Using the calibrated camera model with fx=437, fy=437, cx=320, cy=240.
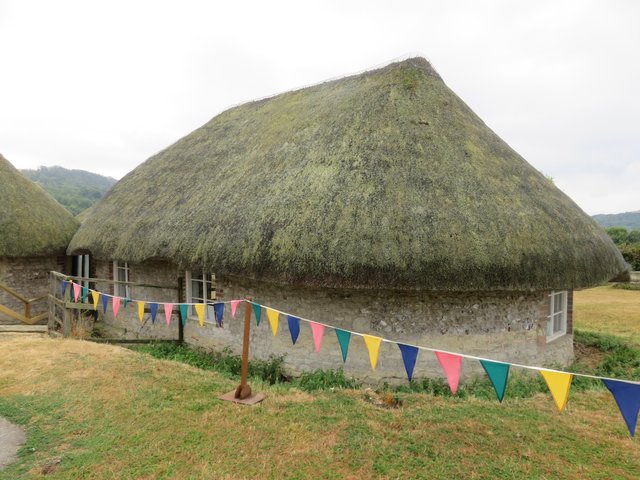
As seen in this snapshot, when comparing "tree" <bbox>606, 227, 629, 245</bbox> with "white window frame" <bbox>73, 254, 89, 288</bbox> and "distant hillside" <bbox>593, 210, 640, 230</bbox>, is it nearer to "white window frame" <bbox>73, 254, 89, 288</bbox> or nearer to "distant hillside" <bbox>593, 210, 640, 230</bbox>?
"white window frame" <bbox>73, 254, 89, 288</bbox>

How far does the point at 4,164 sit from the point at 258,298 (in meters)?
11.3

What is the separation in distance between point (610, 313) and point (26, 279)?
774 inches

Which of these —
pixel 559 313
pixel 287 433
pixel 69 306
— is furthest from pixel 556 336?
pixel 69 306

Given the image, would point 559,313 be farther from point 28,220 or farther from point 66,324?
point 28,220

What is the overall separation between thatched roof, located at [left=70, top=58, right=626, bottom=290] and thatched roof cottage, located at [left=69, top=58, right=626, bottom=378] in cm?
3

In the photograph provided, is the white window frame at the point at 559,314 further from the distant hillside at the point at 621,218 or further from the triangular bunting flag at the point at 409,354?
the distant hillside at the point at 621,218

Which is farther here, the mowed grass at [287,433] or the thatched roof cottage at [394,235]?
the thatched roof cottage at [394,235]

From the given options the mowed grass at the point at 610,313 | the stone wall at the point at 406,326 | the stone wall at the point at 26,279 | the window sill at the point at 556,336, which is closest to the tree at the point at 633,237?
the mowed grass at the point at 610,313

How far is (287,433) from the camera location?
16.2ft

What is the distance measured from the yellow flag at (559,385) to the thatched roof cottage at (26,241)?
1318 centimetres

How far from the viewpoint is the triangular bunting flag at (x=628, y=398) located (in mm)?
3412

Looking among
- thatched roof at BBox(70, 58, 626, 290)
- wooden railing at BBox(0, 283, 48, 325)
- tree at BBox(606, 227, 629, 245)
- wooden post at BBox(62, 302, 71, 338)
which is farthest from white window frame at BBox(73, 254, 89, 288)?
tree at BBox(606, 227, 629, 245)

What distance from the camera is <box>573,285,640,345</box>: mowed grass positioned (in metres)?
13.0

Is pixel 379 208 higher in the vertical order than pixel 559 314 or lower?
higher
